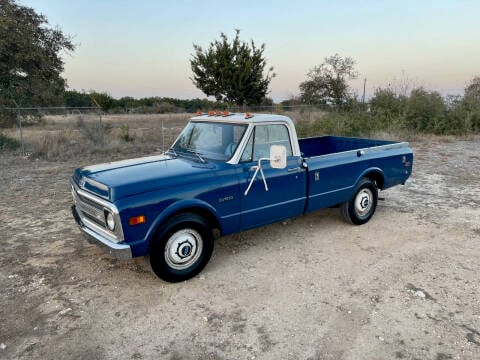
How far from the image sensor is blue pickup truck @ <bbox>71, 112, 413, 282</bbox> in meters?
3.59

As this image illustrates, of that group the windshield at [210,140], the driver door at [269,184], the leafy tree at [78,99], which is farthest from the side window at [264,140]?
the leafy tree at [78,99]

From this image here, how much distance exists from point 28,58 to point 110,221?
15118mm

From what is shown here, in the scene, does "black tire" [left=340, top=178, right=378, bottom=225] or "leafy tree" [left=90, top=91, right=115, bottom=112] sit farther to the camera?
"leafy tree" [left=90, top=91, right=115, bottom=112]

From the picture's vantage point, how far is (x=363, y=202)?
19.1 feet

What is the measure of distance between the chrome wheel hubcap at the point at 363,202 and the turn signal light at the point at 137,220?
359 cm

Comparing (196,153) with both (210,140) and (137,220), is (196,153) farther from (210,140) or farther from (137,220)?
(137,220)

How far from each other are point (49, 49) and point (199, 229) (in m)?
16.7

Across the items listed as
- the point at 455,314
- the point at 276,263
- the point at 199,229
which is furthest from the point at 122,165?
the point at 455,314

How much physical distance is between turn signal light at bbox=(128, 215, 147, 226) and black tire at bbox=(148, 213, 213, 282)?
0.25 metres

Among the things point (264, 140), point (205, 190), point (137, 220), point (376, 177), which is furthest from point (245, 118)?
point (376, 177)

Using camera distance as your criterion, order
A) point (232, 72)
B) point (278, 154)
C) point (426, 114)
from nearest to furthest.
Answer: point (278, 154) → point (426, 114) → point (232, 72)

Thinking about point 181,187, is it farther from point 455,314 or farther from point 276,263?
Result: point 455,314

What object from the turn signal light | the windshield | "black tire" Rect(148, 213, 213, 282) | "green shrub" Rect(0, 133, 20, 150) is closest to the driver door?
the windshield

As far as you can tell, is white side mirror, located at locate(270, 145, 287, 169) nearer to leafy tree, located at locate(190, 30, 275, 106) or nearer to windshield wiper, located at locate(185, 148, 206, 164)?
windshield wiper, located at locate(185, 148, 206, 164)
